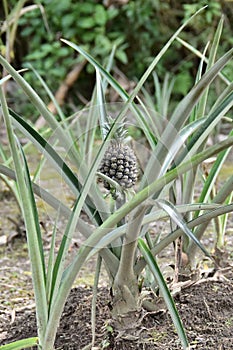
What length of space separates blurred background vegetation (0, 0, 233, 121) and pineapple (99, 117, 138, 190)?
9.60ft

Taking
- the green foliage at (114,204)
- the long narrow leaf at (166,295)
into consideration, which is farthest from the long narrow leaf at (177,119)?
the long narrow leaf at (166,295)

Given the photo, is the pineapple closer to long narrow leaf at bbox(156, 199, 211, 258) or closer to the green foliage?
the green foliage

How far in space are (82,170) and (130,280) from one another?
0.18 meters

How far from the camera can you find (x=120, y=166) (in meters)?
0.91

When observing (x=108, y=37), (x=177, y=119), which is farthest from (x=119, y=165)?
(x=108, y=37)

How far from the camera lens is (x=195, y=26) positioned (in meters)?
4.06

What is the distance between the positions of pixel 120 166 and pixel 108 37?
3.36 metres

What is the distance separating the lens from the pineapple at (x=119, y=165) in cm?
91

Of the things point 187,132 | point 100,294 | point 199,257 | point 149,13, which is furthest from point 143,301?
point 149,13

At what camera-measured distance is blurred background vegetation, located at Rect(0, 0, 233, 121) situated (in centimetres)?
394

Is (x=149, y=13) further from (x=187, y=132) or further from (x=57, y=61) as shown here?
(x=187, y=132)

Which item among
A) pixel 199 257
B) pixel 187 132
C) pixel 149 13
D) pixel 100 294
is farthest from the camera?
pixel 149 13

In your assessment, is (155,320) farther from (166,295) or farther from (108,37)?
(108,37)

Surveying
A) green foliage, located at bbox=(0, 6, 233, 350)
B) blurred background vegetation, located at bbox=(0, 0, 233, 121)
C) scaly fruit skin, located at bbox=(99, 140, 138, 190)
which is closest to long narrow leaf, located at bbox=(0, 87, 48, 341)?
green foliage, located at bbox=(0, 6, 233, 350)
